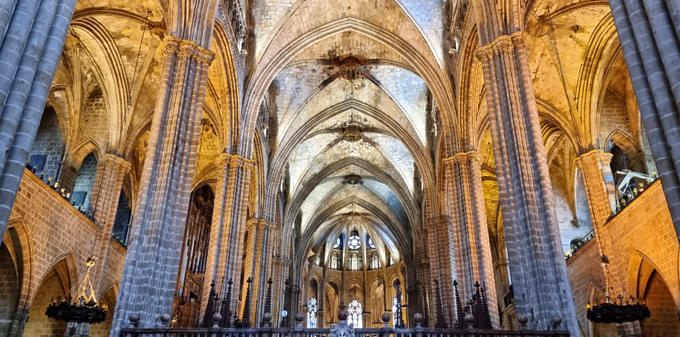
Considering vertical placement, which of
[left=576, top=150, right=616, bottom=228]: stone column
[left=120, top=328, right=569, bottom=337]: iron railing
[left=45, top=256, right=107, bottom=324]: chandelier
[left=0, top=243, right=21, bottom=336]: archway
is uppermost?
[left=576, top=150, right=616, bottom=228]: stone column

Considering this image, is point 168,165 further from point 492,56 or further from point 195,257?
point 195,257

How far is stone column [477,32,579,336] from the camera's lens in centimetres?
947

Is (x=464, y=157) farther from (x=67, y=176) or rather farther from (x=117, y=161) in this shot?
(x=67, y=176)

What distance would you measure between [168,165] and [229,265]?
6.36 metres

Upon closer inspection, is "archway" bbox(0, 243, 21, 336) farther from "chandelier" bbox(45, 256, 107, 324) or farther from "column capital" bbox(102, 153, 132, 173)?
"column capital" bbox(102, 153, 132, 173)

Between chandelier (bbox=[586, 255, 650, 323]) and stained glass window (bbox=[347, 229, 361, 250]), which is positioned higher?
stained glass window (bbox=[347, 229, 361, 250])

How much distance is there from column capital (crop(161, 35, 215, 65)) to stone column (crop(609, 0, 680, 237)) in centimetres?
951

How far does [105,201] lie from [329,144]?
48.6 feet

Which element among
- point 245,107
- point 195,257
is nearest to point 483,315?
point 245,107

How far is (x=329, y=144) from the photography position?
29641 mm

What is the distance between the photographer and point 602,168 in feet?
54.7

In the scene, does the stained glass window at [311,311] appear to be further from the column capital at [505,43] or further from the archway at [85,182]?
the column capital at [505,43]

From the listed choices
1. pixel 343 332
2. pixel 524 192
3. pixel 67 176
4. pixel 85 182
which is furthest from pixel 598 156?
pixel 85 182

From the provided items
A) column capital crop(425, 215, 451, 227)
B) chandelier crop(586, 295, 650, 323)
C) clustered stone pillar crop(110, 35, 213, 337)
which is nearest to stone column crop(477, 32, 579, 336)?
chandelier crop(586, 295, 650, 323)
